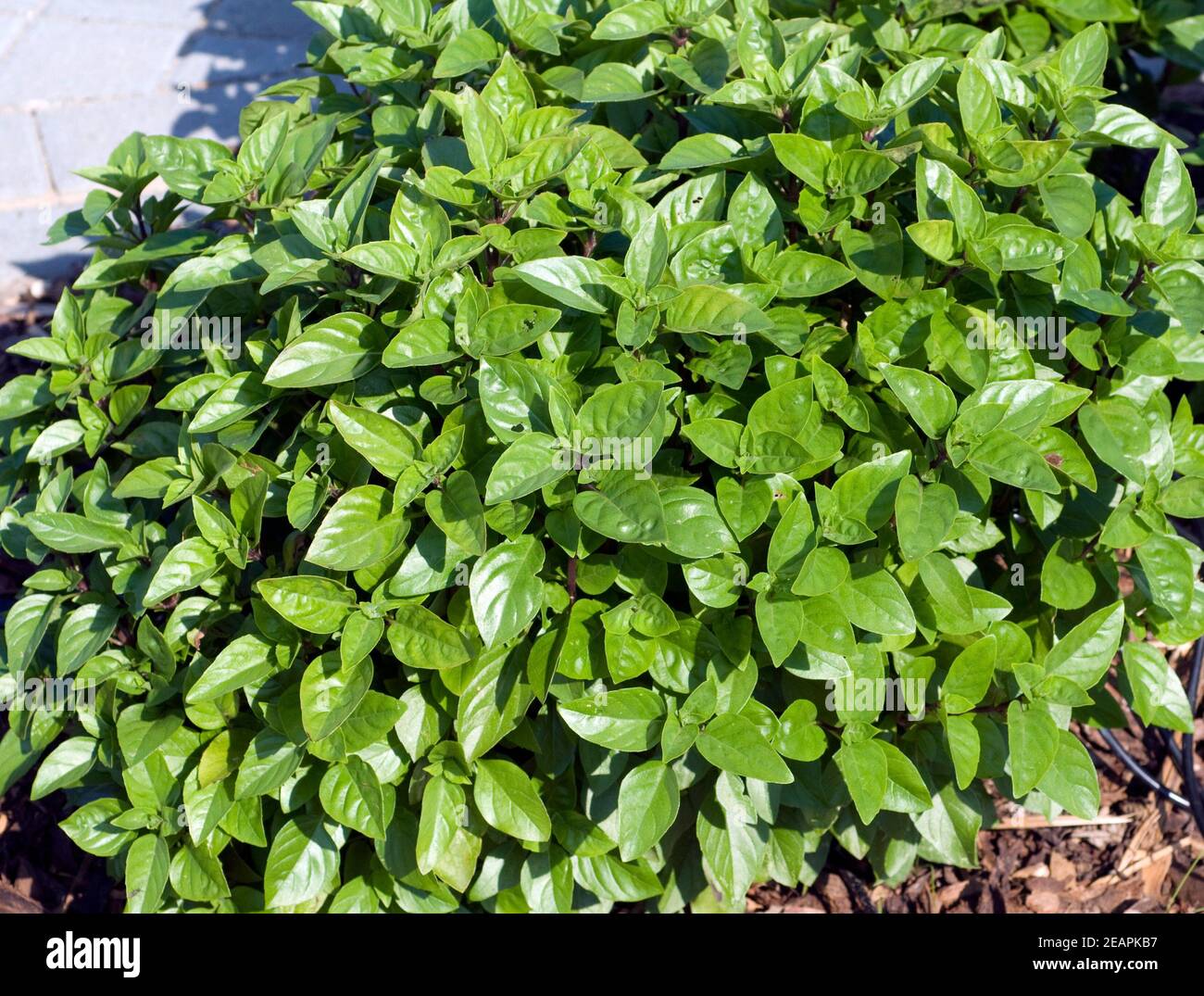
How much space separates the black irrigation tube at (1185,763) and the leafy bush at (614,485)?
20.5 inches

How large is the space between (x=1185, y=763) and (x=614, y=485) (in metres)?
2.10

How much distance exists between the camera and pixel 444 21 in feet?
9.58

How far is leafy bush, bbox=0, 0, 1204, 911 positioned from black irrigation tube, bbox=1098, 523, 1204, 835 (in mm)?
522

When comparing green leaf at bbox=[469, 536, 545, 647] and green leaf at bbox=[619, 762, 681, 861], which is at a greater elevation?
green leaf at bbox=[469, 536, 545, 647]

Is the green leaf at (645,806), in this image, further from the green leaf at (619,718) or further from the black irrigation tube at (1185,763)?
the black irrigation tube at (1185,763)

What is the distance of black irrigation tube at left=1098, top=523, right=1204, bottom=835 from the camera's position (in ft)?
10.2

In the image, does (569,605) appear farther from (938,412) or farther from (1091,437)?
(1091,437)

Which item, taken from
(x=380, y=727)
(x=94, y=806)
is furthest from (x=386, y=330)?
(x=94, y=806)

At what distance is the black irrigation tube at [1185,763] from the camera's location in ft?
10.2

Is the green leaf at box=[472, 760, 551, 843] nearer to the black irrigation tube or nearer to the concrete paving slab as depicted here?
the black irrigation tube

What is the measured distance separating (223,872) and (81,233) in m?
1.72

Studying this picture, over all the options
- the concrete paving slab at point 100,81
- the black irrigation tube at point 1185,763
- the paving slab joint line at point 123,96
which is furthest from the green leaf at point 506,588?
the paving slab joint line at point 123,96

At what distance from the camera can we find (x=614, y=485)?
6.91 ft

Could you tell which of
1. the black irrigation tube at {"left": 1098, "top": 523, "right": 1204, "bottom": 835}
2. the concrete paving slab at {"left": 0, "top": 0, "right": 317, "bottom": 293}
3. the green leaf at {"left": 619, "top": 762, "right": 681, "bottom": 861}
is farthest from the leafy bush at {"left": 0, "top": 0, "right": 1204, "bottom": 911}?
the concrete paving slab at {"left": 0, "top": 0, "right": 317, "bottom": 293}
